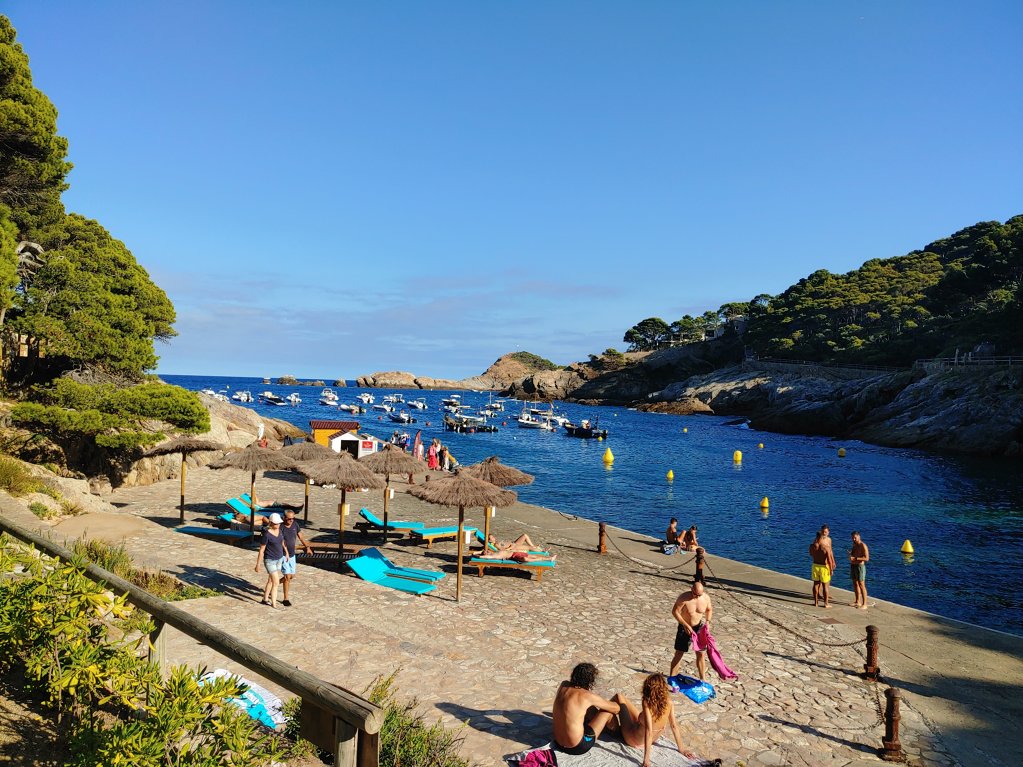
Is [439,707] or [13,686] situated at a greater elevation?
[13,686]

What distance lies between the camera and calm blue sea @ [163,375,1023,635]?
20.4 m

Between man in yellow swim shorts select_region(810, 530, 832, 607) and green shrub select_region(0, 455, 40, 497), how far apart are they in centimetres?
1841

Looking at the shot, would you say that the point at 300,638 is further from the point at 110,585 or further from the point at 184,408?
the point at 184,408

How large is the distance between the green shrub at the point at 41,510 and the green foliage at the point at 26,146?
552 inches

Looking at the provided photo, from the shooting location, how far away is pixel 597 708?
23.3 feet

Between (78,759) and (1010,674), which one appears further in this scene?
(1010,674)

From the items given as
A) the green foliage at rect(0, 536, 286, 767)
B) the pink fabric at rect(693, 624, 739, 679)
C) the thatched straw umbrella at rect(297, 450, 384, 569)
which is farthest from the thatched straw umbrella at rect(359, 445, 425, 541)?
the green foliage at rect(0, 536, 286, 767)

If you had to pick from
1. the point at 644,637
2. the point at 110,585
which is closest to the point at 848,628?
the point at 644,637

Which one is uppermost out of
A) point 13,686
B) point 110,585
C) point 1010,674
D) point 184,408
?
point 184,408

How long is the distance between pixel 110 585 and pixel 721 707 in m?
7.54

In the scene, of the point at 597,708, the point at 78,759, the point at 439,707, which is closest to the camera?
the point at 78,759

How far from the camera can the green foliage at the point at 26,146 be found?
68.2ft

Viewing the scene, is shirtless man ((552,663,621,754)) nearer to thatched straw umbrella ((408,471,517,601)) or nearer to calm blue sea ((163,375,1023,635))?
thatched straw umbrella ((408,471,517,601))

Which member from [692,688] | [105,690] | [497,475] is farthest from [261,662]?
[497,475]
